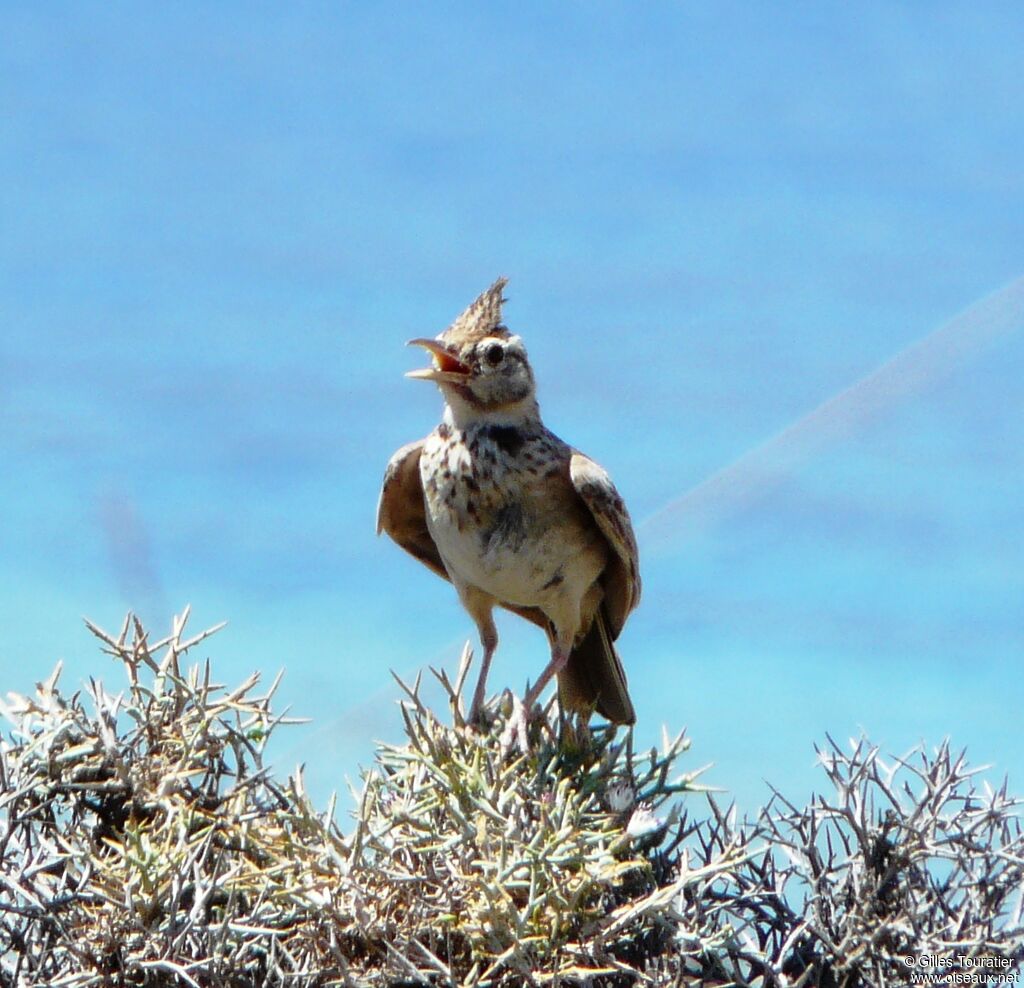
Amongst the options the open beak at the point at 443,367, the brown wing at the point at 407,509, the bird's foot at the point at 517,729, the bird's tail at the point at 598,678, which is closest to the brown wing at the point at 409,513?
the brown wing at the point at 407,509

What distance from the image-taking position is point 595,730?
127 inches

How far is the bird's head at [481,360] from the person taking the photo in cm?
485

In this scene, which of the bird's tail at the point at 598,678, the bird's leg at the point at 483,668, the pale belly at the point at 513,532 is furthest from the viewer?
the bird's tail at the point at 598,678

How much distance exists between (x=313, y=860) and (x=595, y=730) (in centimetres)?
86

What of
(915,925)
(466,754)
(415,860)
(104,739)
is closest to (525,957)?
(415,860)

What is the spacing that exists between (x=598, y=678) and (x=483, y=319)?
132cm

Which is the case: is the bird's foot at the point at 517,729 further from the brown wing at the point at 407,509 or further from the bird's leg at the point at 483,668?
the brown wing at the point at 407,509

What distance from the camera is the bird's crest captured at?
4.90 m

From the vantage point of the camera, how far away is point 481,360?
486 centimetres

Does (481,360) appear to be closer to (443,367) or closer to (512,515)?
(443,367)

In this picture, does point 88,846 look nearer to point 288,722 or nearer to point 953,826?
point 288,722

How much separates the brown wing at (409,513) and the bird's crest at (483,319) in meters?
0.40

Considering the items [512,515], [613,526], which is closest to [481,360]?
[512,515]

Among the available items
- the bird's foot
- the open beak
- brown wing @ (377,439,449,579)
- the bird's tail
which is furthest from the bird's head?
the bird's foot
